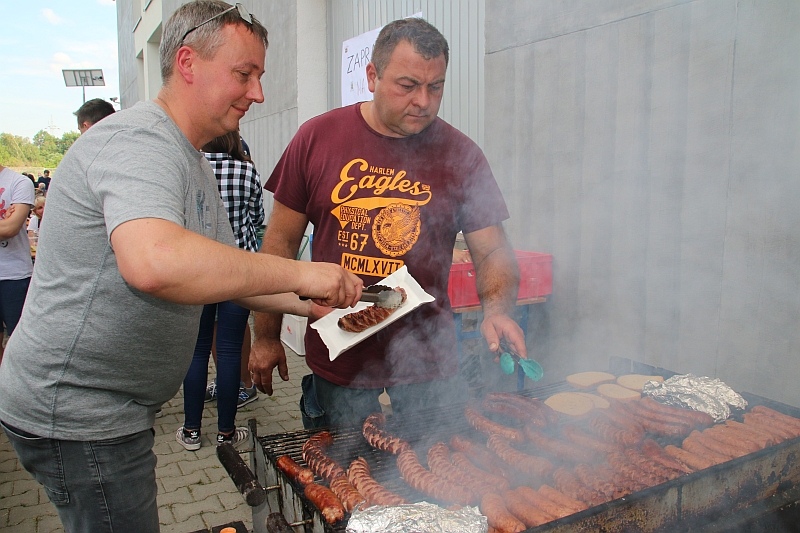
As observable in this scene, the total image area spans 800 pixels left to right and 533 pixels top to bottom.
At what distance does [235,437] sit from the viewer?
4.65 meters

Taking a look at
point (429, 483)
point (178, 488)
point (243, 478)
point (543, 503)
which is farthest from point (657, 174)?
point (178, 488)

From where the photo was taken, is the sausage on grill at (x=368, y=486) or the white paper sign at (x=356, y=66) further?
the white paper sign at (x=356, y=66)

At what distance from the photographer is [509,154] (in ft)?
15.7

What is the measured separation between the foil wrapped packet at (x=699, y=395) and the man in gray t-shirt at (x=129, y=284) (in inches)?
73.2

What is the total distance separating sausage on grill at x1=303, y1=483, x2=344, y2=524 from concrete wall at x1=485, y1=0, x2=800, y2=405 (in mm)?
2627

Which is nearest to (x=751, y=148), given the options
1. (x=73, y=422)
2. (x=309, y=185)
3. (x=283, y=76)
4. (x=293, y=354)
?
(x=309, y=185)

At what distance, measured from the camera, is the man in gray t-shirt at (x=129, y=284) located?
143 centimetres

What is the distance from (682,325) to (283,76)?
754cm

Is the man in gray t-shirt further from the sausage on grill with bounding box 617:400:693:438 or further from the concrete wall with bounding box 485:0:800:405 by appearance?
the concrete wall with bounding box 485:0:800:405

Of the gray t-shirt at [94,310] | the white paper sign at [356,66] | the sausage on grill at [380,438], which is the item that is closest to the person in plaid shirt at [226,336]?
the sausage on grill at [380,438]

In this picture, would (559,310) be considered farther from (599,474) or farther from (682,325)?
(599,474)

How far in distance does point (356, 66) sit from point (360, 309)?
5.56 meters

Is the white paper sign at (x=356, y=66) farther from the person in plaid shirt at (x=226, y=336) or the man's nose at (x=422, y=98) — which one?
the man's nose at (x=422, y=98)

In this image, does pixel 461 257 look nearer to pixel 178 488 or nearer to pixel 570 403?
pixel 570 403
